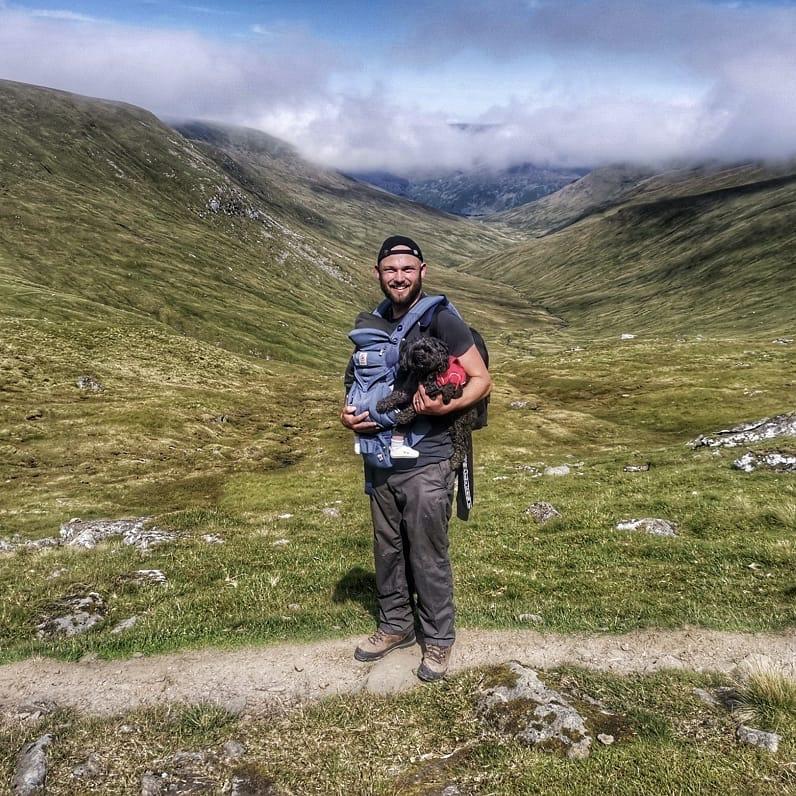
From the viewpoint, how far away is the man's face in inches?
358

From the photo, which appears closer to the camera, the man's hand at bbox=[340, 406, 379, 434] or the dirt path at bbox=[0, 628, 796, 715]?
the dirt path at bbox=[0, 628, 796, 715]

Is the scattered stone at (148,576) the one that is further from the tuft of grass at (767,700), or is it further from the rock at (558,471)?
the rock at (558,471)

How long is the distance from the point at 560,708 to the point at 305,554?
11978mm

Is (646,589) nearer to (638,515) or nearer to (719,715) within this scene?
(719,715)

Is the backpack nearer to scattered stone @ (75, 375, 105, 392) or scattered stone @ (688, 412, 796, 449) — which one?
scattered stone @ (688, 412, 796, 449)

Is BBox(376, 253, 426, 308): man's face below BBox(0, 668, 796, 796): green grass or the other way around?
the other way around

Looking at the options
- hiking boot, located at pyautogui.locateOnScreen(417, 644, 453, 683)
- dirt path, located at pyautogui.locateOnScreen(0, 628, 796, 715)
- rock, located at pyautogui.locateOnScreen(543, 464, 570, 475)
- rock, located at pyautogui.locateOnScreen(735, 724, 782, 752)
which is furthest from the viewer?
rock, located at pyautogui.locateOnScreen(543, 464, 570, 475)

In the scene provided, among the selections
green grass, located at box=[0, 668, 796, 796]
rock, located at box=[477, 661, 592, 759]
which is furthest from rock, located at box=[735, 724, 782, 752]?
rock, located at box=[477, 661, 592, 759]

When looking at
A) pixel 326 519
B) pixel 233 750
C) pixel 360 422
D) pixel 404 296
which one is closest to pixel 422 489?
pixel 360 422

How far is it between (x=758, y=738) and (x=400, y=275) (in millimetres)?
8536

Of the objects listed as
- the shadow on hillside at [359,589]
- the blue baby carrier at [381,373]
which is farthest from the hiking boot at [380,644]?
the blue baby carrier at [381,373]

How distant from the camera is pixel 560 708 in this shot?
25.2 ft

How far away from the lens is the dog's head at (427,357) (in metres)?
8.41

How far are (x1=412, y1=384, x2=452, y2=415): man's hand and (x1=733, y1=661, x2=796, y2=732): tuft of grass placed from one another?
6.19 metres
